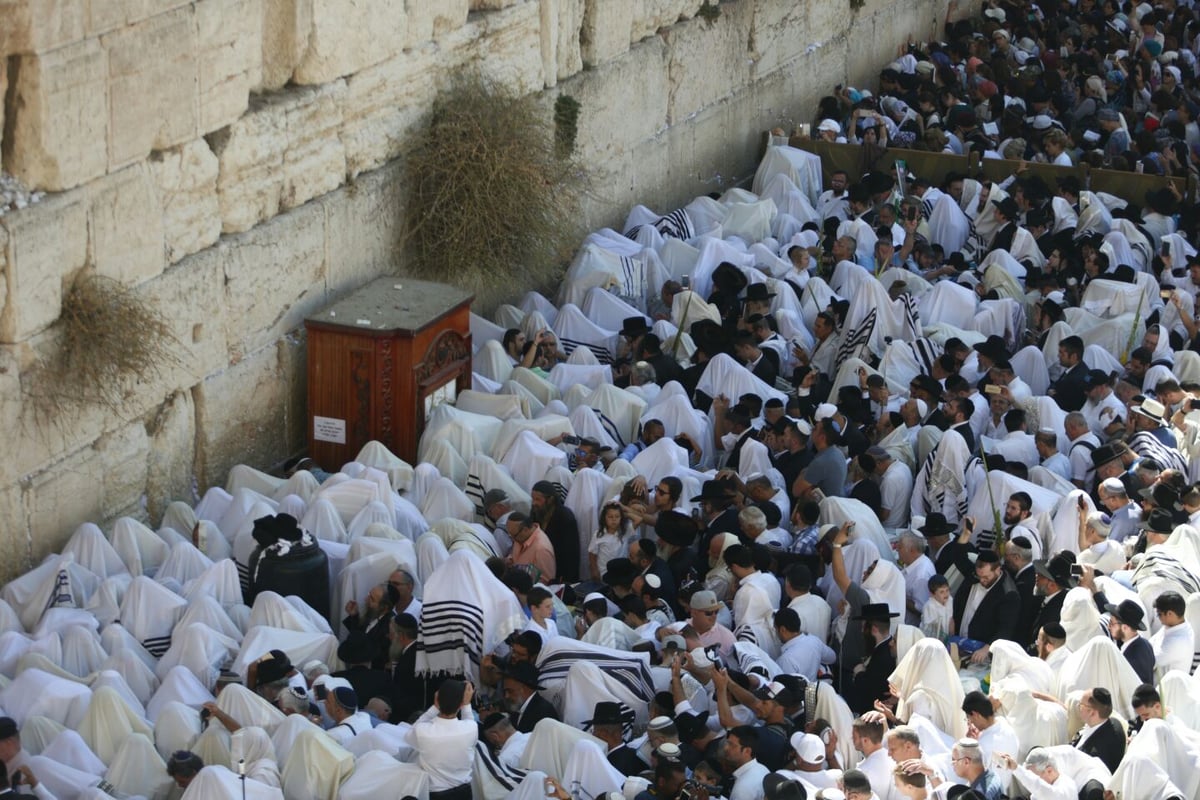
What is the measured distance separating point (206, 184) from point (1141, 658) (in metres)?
5.60

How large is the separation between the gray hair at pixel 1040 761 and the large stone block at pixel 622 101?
774 centimetres

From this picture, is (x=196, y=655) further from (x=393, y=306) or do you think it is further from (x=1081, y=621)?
(x=1081, y=621)

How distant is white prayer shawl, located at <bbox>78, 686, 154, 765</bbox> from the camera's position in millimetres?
7883

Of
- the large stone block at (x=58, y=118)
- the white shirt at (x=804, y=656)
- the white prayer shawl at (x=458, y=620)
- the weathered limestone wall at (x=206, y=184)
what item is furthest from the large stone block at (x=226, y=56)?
the white shirt at (x=804, y=656)

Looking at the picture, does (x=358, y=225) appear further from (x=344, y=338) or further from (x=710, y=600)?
(x=710, y=600)

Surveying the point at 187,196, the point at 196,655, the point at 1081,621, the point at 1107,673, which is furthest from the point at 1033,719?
the point at 187,196

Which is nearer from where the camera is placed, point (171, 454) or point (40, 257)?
point (40, 257)

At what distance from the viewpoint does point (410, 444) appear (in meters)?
11.1

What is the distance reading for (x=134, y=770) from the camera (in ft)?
25.5

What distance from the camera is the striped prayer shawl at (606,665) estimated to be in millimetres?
8633

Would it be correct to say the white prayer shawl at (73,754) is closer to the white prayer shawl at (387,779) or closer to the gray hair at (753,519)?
the white prayer shawl at (387,779)

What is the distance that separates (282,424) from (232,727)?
139 inches

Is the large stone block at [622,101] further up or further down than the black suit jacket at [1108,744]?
further up

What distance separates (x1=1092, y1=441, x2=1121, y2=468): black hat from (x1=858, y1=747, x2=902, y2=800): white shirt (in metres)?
3.47
